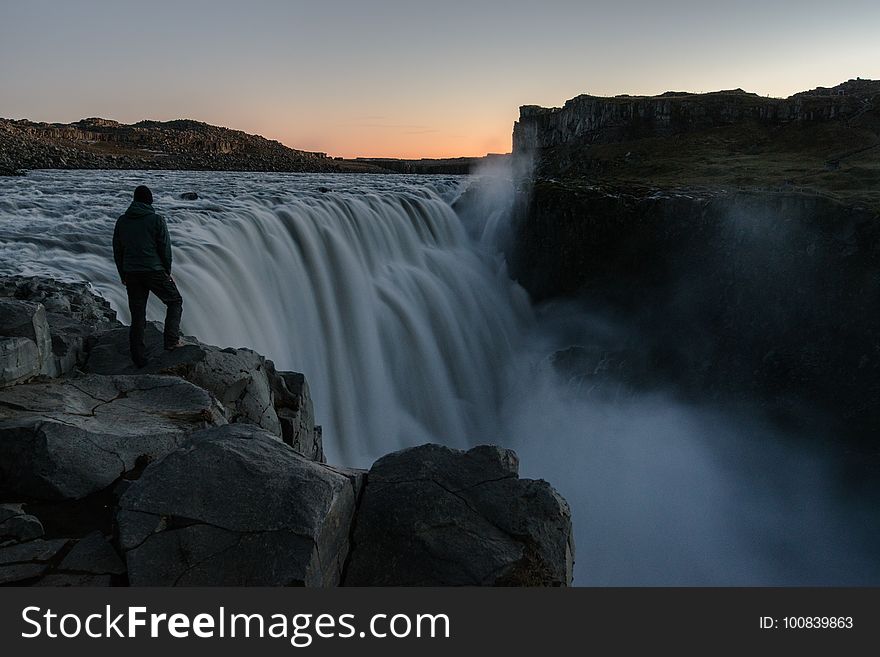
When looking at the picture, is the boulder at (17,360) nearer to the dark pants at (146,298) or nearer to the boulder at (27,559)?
the dark pants at (146,298)

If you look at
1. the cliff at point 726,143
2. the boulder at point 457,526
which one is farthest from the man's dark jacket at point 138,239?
the cliff at point 726,143

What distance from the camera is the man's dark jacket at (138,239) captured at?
9008 mm

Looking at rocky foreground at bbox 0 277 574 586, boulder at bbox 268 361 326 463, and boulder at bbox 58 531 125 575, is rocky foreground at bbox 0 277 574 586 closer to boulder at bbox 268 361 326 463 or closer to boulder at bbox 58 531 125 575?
boulder at bbox 58 531 125 575

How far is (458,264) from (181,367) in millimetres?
18807

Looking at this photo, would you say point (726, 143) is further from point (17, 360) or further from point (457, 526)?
point (17, 360)

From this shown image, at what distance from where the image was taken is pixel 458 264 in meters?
26.5

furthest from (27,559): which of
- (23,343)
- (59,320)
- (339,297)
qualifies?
(339,297)

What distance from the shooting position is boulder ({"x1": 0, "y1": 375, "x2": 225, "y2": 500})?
565 cm

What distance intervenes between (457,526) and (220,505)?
7.10 feet

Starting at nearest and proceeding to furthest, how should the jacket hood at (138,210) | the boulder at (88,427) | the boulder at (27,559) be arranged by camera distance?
the boulder at (27,559)
the boulder at (88,427)
the jacket hood at (138,210)

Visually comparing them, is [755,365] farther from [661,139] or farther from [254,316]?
[661,139]

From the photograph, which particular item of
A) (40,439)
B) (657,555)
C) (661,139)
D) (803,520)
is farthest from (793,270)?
(661,139)

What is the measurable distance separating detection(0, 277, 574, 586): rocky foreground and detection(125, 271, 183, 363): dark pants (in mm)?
1406

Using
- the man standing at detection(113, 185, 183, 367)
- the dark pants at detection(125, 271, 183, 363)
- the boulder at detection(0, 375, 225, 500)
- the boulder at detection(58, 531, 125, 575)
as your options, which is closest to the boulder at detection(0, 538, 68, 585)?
the boulder at detection(58, 531, 125, 575)
